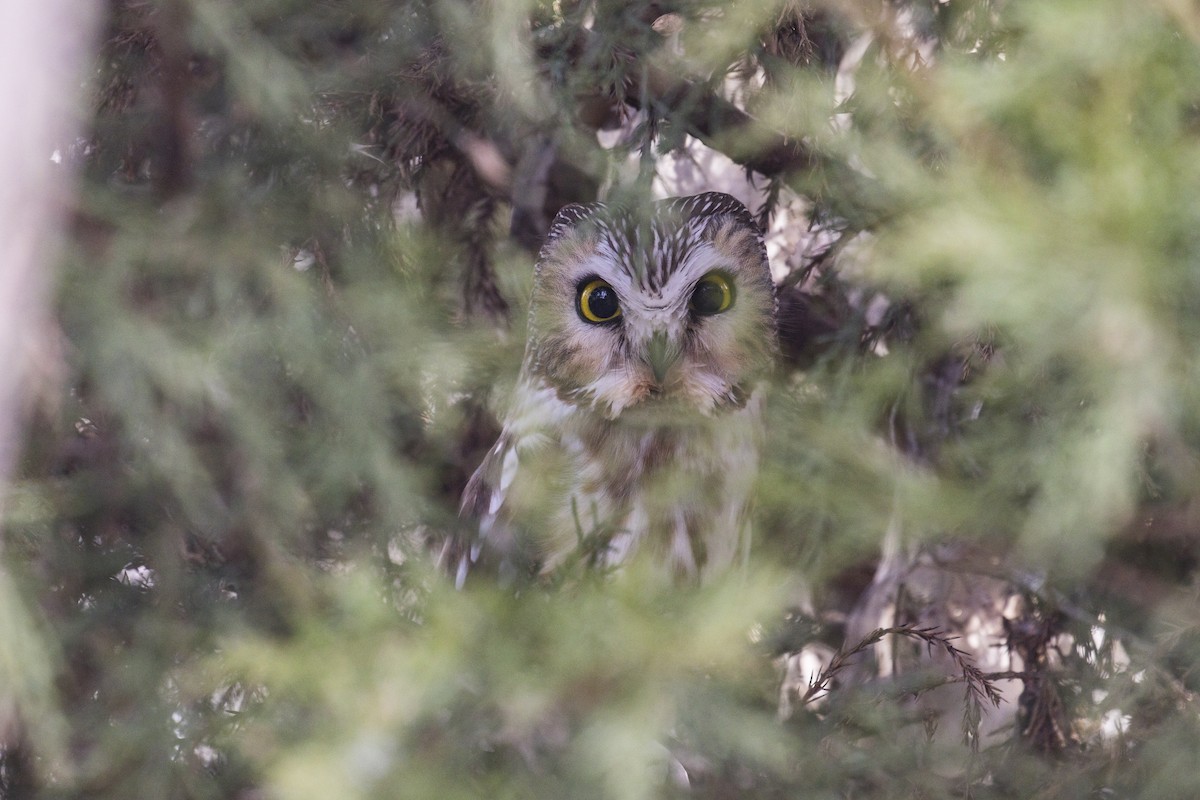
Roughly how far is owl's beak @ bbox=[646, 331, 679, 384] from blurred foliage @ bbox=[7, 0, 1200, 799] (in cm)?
25

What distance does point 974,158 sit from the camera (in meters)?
1.09

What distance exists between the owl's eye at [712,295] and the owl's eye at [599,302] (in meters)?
0.12

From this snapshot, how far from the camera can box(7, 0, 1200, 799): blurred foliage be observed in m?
0.89

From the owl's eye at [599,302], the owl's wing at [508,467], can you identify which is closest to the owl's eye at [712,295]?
the owl's eye at [599,302]

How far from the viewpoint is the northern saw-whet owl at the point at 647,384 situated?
55.7 inches

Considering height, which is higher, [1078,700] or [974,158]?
[974,158]

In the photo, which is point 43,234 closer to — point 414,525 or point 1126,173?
point 414,525

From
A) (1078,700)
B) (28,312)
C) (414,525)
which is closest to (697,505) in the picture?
(414,525)

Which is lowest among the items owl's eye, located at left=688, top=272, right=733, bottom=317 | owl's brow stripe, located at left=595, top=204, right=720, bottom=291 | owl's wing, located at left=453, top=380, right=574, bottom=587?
owl's wing, located at left=453, top=380, right=574, bottom=587

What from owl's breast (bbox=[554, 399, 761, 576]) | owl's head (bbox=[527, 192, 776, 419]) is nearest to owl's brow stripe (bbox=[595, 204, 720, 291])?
owl's head (bbox=[527, 192, 776, 419])

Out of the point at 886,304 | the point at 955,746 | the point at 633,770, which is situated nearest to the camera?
the point at 633,770

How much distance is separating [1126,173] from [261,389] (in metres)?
1.13

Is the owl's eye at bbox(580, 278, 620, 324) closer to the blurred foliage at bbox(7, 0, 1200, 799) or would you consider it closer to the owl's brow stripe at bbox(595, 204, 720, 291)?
the owl's brow stripe at bbox(595, 204, 720, 291)

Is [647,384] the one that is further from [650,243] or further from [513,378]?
[513,378]
